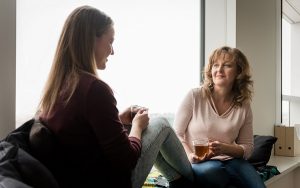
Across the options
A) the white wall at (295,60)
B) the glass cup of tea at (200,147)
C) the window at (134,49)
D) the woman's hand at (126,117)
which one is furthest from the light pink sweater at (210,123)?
the white wall at (295,60)

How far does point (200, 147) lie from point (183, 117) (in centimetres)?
22

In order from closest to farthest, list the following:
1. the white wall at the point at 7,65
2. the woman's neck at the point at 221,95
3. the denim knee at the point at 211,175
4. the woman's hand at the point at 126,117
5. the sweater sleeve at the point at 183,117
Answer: the white wall at the point at 7,65, the woman's hand at the point at 126,117, the denim knee at the point at 211,175, the sweater sleeve at the point at 183,117, the woman's neck at the point at 221,95

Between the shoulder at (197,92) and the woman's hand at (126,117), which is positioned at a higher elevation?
the shoulder at (197,92)

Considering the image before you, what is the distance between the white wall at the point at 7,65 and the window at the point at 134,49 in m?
0.11

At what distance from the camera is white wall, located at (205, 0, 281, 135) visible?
2650 millimetres

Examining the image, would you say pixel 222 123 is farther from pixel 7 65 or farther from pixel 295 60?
pixel 295 60

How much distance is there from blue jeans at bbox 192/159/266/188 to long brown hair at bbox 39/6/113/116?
83cm

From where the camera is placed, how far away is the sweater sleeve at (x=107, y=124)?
1.07m

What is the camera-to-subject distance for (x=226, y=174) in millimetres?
1737

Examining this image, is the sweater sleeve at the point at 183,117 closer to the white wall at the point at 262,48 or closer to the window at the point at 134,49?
the window at the point at 134,49

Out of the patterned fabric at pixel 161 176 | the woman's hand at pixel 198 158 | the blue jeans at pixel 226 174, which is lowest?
the patterned fabric at pixel 161 176

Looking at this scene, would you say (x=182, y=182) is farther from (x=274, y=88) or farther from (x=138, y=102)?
(x=274, y=88)

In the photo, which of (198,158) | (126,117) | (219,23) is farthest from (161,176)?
(219,23)

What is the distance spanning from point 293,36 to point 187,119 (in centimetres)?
291
